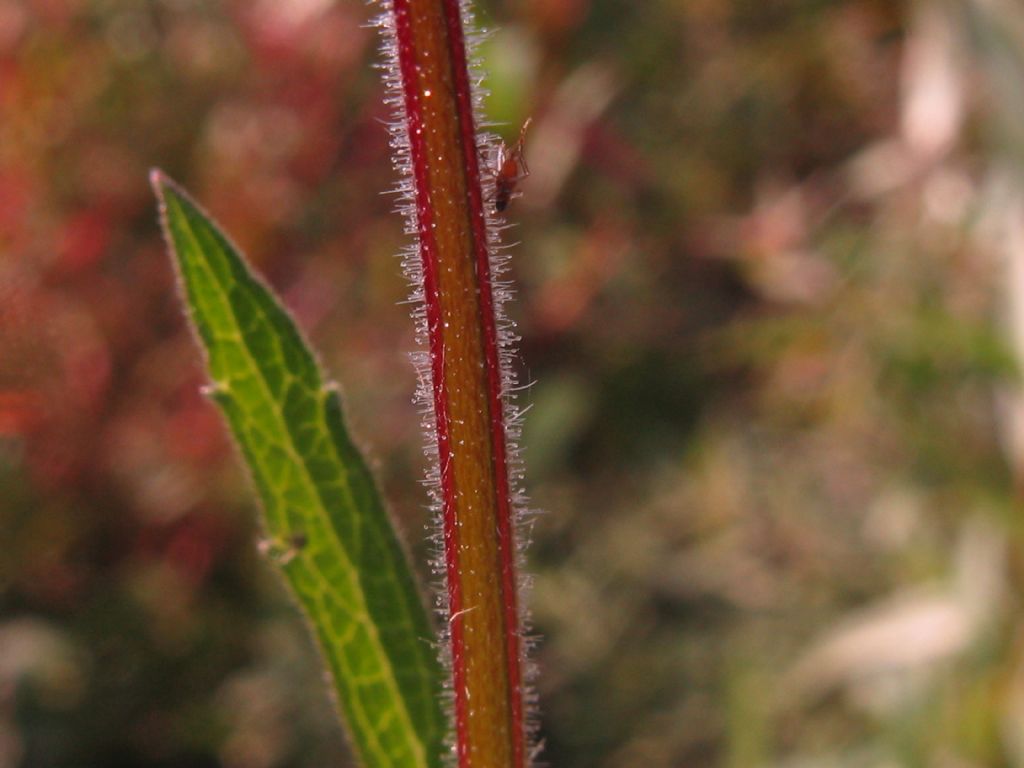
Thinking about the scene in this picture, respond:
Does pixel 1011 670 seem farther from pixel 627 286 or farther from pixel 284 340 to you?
pixel 284 340

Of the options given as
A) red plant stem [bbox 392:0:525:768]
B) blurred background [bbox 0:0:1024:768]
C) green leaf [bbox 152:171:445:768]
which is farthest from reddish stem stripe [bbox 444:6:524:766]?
blurred background [bbox 0:0:1024:768]

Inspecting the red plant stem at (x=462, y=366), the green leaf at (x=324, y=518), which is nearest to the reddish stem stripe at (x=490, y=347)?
the red plant stem at (x=462, y=366)

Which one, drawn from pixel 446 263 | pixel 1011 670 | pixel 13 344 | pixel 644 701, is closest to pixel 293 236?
pixel 13 344

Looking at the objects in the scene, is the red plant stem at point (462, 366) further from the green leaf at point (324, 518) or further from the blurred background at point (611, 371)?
the blurred background at point (611, 371)

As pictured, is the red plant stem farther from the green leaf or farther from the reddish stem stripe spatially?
the green leaf

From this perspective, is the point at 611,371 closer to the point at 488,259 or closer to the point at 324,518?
the point at 324,518
